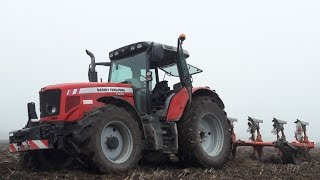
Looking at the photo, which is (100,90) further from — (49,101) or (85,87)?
(49,101)

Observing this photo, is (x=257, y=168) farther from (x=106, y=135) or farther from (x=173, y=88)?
(x=106, y=135)

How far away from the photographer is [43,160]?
8266 millimetres

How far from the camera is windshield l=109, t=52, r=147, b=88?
8.98m

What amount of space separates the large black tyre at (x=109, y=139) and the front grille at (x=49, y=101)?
0.90m

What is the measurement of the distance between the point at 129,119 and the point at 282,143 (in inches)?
181

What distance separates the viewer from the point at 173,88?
9523 mm

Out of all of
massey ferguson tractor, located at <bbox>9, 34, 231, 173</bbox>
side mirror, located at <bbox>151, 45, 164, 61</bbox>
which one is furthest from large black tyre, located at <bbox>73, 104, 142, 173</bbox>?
side mirror, located at <bbox>151, 45, 164, 61</bbox>

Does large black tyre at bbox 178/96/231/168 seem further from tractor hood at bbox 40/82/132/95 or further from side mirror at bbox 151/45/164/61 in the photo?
tractor hood at bbox 40/82/132/95

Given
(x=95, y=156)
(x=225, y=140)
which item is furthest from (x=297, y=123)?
(x=95, y=156)

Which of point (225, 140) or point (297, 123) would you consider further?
point (297, 123)

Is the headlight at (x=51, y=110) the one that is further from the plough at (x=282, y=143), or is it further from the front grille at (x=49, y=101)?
the plough at (x=282, y=143)

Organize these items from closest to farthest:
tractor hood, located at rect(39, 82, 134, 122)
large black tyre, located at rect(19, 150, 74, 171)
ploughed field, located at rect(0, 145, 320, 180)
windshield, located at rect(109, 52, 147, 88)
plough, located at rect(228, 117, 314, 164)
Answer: ploughed field, located at rect(0, 145, 320, 180), tractor hood, located at rect(39, 82, 134, 122), large black tyre, located at rect(19, 150, 74, 171), windshield, located at rect(109, 52, 147, 88), plough, located at rect(228, 117, 314, 164)

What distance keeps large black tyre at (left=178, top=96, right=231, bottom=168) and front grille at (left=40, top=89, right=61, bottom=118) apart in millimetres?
2544

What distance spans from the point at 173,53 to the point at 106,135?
2795mm
